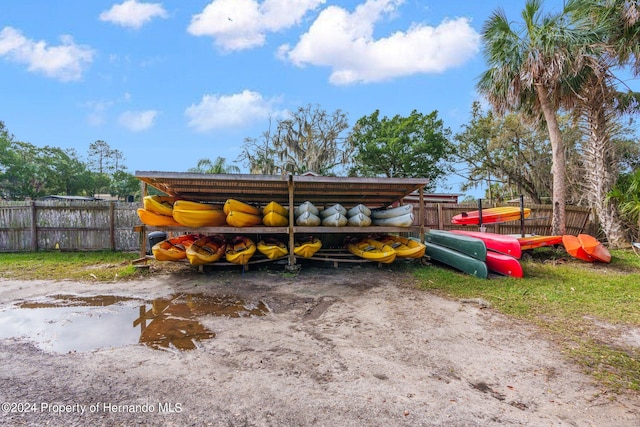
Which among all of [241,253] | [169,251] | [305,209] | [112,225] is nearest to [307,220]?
[305,209]

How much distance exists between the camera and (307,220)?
616cm

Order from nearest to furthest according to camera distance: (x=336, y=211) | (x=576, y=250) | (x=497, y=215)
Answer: (x=336, y=211), (x=576, y=250), (x=497, y=215)

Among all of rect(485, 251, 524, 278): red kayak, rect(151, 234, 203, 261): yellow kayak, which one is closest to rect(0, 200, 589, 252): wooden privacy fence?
rect(151, 234, 203, 261): yellow kayak

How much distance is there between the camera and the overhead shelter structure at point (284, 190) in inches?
225

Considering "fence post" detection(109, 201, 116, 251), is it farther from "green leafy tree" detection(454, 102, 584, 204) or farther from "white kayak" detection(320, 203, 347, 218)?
"green leafy tree" detection(454, 102, 584, 204)

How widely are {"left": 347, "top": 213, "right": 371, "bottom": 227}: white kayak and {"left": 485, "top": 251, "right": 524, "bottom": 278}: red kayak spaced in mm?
2415

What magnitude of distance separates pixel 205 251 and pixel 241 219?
940 millimetres

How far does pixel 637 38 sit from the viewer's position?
817cm

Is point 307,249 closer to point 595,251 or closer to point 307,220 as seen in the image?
point 307,220

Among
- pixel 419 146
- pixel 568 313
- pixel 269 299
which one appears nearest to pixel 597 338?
pixel 568 313

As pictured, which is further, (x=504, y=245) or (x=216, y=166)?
(x=216, y=166)

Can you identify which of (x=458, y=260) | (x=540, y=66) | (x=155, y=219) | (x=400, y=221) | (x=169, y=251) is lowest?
(x=458, y=260)

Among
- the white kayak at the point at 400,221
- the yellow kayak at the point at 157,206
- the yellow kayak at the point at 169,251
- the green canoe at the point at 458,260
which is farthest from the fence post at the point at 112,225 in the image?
the green canoe at the point at 458,260

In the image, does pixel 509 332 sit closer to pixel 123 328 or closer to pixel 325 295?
pixel 325 295
